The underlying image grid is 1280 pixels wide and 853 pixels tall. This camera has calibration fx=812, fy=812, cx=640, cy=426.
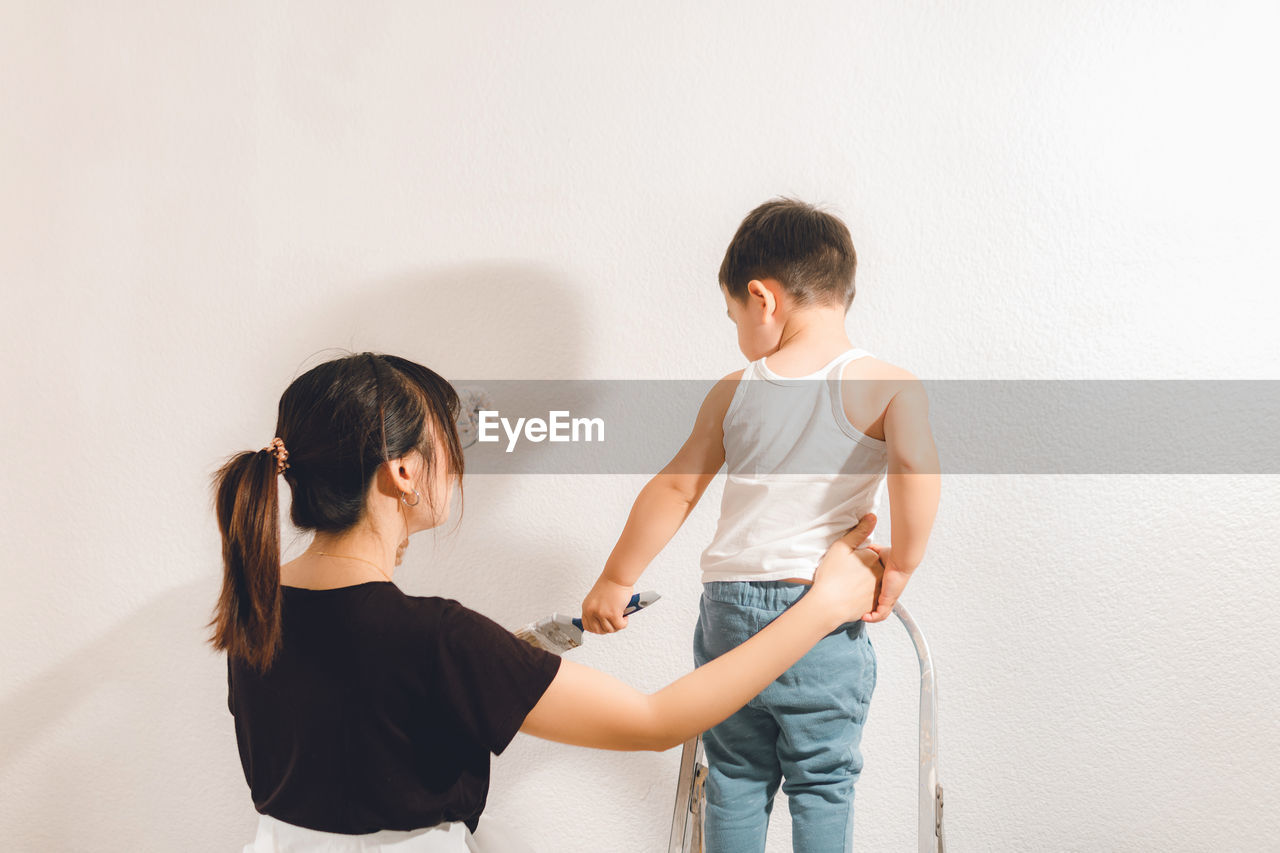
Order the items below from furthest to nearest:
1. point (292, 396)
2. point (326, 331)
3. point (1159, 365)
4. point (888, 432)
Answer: point (326, 331) → point (1159, 365) → point (888, 432) → point (292, 396)

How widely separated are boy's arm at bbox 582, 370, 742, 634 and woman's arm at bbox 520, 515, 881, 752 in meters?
0.23

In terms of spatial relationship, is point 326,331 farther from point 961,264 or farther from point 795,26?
point 961,264

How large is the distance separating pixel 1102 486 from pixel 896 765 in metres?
0.53

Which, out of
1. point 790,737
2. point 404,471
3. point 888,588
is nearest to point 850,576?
point 888,588

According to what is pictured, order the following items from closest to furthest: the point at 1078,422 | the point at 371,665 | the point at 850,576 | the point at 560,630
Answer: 1. the point at 371,665
2. the point at 850,576
3. the point at 560,630
4. the point at 1078,422

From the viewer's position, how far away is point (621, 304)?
1267 millimetres

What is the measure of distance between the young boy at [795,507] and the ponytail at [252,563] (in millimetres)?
403

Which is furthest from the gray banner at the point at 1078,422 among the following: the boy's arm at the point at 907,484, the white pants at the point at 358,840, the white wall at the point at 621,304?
the white pants at the point at 358,840

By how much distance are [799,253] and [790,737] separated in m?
0.53

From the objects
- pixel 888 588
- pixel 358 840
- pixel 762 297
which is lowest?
pixel 358 840

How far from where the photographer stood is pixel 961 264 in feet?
3.98

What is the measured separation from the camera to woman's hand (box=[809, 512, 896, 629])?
794mm

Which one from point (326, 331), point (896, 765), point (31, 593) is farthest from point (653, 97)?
point (31, 593)

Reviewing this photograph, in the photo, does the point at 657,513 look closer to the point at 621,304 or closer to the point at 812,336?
the point at 812,336
